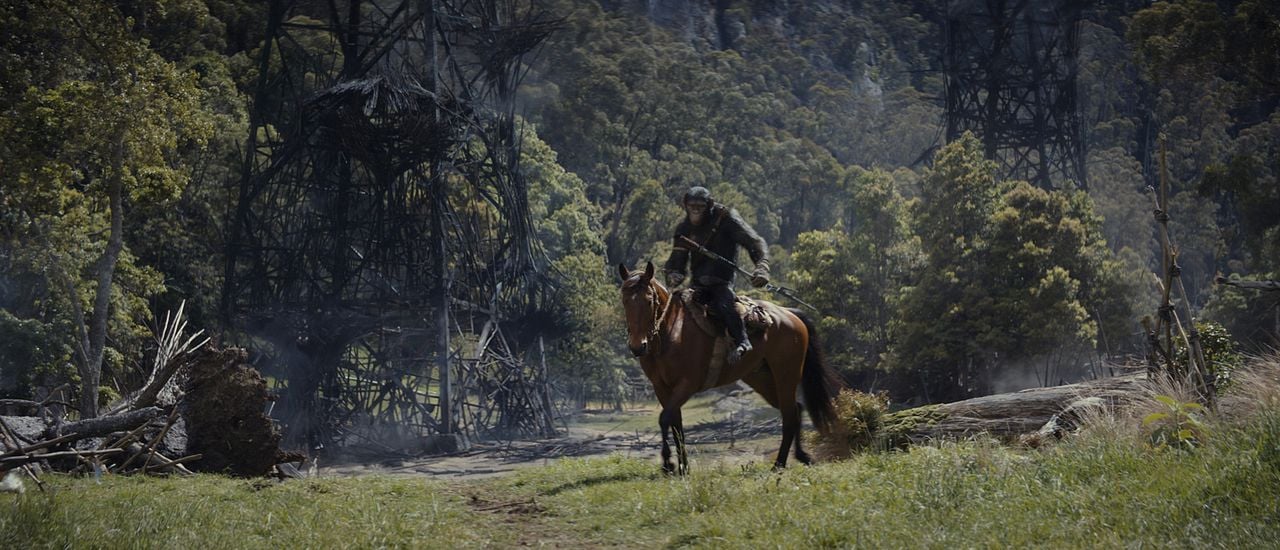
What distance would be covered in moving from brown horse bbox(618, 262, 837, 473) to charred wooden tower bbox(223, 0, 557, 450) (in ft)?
65.0

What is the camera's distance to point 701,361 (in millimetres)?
10805

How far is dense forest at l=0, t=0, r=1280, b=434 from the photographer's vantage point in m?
20.0

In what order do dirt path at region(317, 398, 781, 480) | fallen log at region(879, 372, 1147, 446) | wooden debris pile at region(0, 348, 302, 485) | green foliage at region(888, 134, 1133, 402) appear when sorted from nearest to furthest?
1. fallen log at region(879, 372, 1147, 446)
2. wooden debris pile at region(0, 348, 302, 485)
3. dirt path at region(317, 398, 781, 480)
4. green foliage at region(888, 134, 1133, 402)

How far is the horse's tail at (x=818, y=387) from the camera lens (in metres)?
12.0

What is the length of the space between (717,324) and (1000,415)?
3487mm

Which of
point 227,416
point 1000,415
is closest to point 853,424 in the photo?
point 1000,415

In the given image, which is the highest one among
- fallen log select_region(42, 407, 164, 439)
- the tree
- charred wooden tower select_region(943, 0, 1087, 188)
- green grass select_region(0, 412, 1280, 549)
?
charred wooden tower select_region(943, 0, 1087, 188)

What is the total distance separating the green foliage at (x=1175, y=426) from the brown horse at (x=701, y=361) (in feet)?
12.2

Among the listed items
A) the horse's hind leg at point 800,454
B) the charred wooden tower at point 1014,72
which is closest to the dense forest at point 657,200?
the charred wooden tower at point 1014,72

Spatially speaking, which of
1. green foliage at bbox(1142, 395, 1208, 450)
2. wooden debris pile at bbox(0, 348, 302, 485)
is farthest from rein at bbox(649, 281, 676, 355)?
wooden debris pile at bbox(0, 348, 302, 485)

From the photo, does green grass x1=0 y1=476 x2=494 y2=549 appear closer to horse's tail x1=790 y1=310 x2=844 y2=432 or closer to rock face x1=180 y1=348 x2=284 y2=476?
rock face x1=180 y1=348 x2=284 y2=476

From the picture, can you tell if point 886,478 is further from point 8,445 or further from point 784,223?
point 784,223

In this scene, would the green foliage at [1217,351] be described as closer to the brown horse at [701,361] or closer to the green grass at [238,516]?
the brown horse at [701,361]

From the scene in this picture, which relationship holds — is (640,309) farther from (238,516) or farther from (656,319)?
(238,516)
